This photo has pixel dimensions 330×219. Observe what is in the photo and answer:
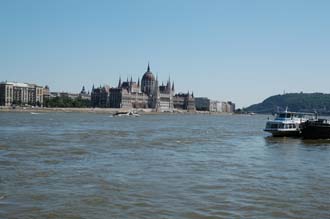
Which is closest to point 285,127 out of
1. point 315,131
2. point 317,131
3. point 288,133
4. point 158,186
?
point 288,133

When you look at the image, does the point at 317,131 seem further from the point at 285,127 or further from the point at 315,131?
the point at 285,127

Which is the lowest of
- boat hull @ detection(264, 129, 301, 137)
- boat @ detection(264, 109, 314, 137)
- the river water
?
the river water

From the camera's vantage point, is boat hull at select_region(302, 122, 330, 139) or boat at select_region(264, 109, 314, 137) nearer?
boat hull at select_region(302, 122, 330, 139)

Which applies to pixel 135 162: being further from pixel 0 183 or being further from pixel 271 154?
pixel 271 154

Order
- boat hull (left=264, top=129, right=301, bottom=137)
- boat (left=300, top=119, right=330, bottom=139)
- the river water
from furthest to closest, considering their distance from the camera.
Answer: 1. boat hull (left=264, top=129, right=301, bottom=137)
2. boat (left=300, top=119, right=330, bottom=139)
3. the river water

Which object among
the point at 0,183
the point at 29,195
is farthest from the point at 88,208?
the point at 0,183

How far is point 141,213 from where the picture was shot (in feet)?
51.7

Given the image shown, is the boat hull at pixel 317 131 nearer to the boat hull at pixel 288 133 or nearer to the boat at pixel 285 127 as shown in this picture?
the boat hull at pixel 288 133

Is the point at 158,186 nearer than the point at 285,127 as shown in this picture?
Yes

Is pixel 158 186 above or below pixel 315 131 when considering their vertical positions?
below

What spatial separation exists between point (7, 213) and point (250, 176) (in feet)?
42.7

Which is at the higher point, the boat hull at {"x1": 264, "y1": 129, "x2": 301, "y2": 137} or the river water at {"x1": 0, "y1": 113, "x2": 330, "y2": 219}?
the boat hull at {"x1": 264, "y1": 129, "x2": 301, "y2": 137}

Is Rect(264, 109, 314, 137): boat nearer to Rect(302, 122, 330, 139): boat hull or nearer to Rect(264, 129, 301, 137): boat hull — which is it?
Rect(264, 129, 301, 137): boat hull

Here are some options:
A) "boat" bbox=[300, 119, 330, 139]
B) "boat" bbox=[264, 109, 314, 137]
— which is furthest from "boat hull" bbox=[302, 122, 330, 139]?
"boat" bbox=[264, 109, 314, 137]
